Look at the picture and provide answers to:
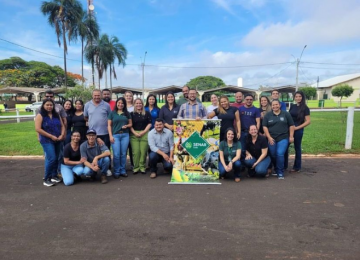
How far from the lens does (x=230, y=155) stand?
534 cm

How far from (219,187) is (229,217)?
1252mm

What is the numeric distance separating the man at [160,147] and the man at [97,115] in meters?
1.03

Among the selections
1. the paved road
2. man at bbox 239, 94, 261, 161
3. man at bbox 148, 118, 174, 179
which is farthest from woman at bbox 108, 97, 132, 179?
man at bbox 239, 94, 261, 161

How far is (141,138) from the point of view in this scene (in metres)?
5.89

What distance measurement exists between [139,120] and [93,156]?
1.25 m

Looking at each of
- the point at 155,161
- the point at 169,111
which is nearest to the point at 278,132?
the point at 169,111

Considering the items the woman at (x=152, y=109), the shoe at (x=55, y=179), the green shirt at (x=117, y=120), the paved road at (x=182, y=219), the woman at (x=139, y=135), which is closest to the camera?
the paved road at (x=182, y=219)

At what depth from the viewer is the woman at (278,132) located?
5457 mm

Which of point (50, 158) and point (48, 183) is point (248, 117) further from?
point (48, 183)

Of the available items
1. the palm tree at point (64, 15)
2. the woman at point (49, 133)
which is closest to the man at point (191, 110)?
the woman at point (49, 133)

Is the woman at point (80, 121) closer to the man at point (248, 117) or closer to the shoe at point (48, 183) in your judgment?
the shoe at point (48, 183)

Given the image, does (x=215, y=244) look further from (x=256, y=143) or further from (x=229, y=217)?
(x=256, y=143)

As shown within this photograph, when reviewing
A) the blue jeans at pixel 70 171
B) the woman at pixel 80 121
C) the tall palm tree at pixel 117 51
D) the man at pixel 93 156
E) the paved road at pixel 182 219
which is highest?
the tall palm tree at pixel 117 51

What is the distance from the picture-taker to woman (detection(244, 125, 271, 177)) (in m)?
5.33
